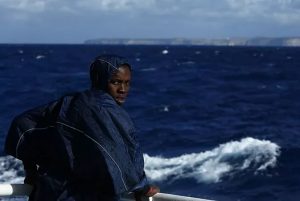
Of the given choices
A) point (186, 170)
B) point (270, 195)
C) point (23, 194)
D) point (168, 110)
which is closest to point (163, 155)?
point (186, 170)

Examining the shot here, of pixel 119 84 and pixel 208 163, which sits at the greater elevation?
pixel 119 84

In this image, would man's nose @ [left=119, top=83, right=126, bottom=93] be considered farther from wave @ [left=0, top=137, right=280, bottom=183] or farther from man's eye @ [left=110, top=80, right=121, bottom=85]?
wave @ [left=0, top=137, right=280, bottom=183]

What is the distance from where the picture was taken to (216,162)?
19906 mm

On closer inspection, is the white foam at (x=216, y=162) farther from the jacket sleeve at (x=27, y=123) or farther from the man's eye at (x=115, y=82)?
the man's eye at (x=115, y=82)

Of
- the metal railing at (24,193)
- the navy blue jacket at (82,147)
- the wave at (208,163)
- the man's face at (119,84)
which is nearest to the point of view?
the navy blue jacket at (82,147)

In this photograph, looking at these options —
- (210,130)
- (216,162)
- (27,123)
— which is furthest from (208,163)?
(27,123)

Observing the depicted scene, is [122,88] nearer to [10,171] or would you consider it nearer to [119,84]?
[119,84]

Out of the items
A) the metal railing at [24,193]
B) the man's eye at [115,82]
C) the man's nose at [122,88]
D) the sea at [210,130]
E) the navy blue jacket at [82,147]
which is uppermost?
the man's eye at [115,82]

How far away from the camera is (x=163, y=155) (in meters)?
21.3

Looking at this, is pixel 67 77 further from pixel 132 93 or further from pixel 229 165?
pixel 229 165

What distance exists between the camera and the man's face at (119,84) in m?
3.52

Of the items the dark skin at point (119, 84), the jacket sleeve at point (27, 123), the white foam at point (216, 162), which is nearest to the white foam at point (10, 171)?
the white foam at point (216, 162)

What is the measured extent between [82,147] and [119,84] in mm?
352

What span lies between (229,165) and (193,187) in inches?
100
